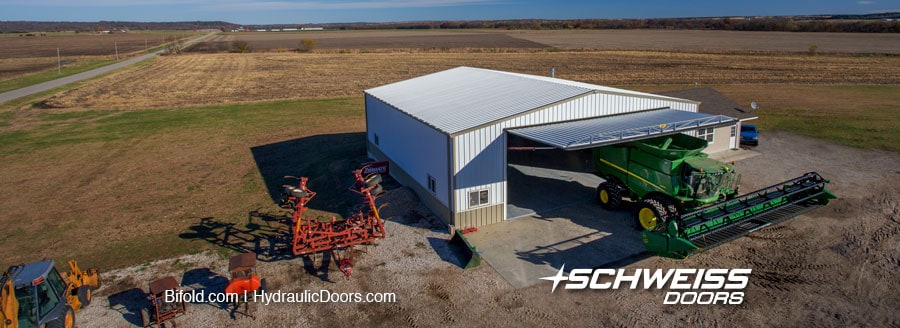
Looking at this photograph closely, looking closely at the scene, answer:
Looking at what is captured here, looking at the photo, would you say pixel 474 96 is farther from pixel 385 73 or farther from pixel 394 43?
pixel 394 43

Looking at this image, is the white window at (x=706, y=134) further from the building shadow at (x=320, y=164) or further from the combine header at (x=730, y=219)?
the building shadow at (x=320, y=164)

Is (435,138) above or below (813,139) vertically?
above

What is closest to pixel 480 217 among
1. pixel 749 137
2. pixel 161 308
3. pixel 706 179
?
pixel 706 179

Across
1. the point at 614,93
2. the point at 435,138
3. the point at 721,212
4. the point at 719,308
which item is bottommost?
the point at 719,308

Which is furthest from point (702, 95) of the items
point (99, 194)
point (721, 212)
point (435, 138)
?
point (99, 194)

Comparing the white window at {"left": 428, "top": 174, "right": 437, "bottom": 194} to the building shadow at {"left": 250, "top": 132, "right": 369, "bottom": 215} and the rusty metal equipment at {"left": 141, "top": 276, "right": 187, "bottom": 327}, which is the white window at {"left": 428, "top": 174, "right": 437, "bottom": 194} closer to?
the building shadow at {"left": 250, "top": 132, "right": 369, "bottom": 215}

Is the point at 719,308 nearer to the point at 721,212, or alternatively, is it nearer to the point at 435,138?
the point at 721,212

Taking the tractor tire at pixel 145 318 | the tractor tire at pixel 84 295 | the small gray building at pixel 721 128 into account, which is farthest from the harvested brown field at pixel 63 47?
the small gray building at pixel 721 128
